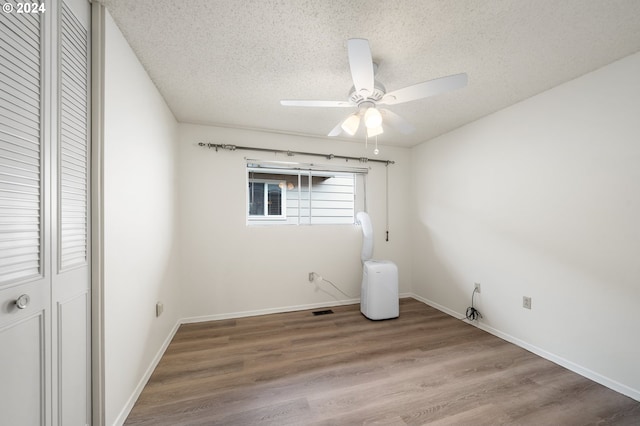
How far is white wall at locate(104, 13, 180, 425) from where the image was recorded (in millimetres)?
1224

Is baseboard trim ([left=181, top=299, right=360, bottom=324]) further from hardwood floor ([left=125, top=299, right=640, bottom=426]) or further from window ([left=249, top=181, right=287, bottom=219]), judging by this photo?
window ([left=249, top=181, right=287, bottom=219])

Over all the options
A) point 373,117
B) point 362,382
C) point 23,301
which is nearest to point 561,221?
point 373,117

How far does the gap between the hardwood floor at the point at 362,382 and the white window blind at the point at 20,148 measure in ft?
3.99

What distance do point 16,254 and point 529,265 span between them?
3.28 meters

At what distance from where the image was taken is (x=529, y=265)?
2061 millimetres

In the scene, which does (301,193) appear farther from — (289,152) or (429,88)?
(429,88)

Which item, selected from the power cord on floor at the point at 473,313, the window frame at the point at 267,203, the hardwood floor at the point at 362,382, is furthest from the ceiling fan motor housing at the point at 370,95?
the power cord on floor at the point at 473,313

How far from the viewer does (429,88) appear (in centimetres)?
136

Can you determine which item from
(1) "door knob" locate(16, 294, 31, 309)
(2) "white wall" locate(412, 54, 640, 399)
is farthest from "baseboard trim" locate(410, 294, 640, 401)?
(1) "door knob" locate(16, 294, 31, 309)

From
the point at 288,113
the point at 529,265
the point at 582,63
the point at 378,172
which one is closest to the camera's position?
the point at 582,63

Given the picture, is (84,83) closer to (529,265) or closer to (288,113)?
(288,113)

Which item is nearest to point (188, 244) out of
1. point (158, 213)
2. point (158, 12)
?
point (158, 213)

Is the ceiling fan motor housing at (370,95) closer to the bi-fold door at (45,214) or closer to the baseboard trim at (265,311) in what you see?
the bi-fold door at (45,214)

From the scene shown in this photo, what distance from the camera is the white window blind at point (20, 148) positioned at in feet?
2.42
